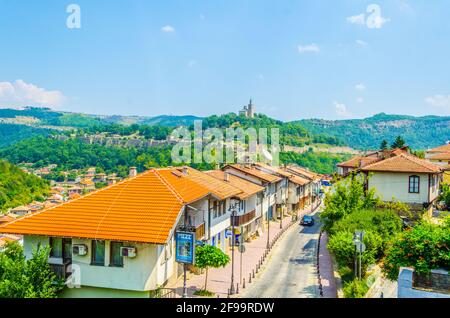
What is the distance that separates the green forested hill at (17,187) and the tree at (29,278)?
90646 millimetres

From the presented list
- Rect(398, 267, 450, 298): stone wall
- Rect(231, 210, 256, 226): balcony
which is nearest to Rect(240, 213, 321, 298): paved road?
Rect(231, 210, 256, 226): balcony

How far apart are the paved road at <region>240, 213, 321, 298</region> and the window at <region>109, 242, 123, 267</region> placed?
23.0 feet

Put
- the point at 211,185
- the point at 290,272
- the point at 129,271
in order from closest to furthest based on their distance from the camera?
the point at 129,271
the point at 290,272
the point at 211,185

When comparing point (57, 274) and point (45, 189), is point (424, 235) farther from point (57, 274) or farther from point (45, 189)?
point (45, 189)

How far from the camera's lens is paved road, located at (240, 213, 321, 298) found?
2300 cm

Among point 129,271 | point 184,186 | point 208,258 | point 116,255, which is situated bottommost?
point 208,258

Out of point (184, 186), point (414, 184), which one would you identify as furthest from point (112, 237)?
point (414, 184)

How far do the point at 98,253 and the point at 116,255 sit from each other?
0.92m

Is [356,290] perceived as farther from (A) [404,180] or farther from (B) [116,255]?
(A) [404,180]

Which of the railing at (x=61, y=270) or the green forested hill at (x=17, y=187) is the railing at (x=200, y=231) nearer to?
the railing at (x=61, y=270)

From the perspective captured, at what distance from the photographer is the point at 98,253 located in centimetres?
1981

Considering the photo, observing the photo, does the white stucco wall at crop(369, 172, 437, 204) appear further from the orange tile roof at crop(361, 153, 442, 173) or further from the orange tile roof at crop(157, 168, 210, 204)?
the orange tile roof at crop(157, 168, 210, 204)

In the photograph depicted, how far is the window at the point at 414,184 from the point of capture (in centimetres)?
3183

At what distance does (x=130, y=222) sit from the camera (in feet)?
65.0
